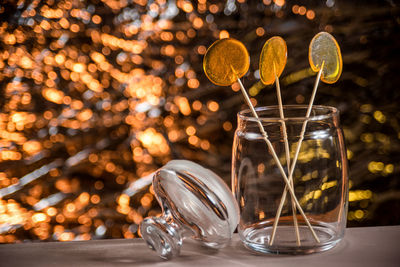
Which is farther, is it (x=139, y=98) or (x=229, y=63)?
(x=139, y=98)

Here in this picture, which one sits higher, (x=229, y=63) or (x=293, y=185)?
(x=229, y=63)

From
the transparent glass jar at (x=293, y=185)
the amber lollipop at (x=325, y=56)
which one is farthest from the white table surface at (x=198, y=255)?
the amber lollipop at (x=325, y=56)

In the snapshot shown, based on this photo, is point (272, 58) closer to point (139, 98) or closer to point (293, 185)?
point (293, 185)

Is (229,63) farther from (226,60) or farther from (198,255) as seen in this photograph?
(198,255)

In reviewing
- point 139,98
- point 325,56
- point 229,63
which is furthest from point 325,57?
point 139,98

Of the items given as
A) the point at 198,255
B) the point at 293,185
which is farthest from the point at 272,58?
the point at 198,255

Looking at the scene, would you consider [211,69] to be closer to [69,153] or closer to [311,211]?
[311,211]

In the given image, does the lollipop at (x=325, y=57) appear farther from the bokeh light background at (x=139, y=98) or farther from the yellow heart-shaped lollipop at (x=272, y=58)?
the bokeh light background at (x=139, y=98)
